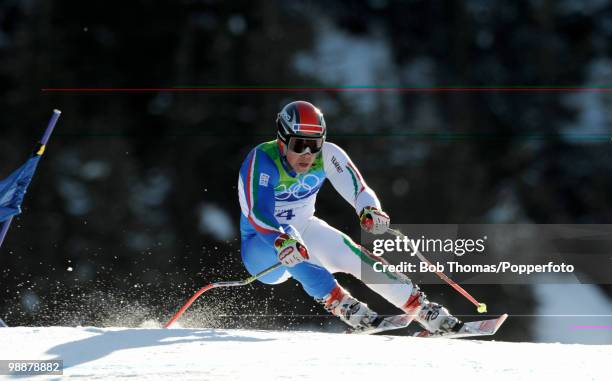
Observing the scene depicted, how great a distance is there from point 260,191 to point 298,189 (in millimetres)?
288

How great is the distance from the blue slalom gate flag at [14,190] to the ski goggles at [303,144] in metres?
1.69

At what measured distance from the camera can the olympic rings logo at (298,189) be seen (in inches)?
220

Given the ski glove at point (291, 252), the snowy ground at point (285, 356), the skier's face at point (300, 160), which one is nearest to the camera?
the snowy ground at point (285, 356)

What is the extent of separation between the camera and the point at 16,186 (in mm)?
6102

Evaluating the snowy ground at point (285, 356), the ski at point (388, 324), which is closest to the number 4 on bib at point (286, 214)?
the ski at point (388, 324)

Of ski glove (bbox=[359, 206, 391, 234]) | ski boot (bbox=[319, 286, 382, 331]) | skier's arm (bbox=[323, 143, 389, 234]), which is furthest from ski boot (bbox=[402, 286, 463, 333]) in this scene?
skier's arm (bbox=[323, 143, 389, 234])

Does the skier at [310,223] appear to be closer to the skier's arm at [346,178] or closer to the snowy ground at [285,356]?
the skier's arm at [346,178]

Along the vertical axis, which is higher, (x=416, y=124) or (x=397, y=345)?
(x=397, y=345)

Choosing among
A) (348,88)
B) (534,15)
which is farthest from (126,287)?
(534,15)

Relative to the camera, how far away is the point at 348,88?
33.2 ft

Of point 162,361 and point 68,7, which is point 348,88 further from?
point 162,361

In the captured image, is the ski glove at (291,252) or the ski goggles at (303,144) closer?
the ski glove at (291,252)

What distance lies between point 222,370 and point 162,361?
30cm

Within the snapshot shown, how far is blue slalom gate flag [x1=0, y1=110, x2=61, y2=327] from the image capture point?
598 centimetres
